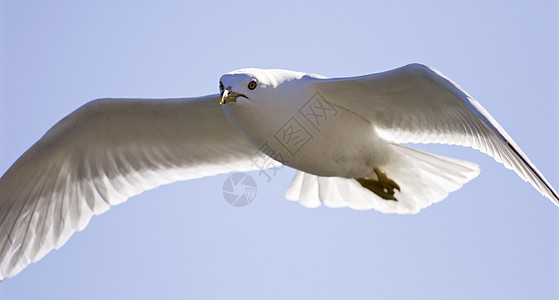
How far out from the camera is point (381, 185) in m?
7.21

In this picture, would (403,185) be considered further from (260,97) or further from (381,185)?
(260,97)

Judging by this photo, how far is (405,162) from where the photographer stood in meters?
7.13

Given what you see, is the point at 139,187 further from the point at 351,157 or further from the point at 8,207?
the point at 351,157

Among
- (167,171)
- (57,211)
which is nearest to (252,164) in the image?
(167,171)

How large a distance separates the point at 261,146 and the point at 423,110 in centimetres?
126

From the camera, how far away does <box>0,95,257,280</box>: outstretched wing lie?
279 inches

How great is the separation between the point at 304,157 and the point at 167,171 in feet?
5.47

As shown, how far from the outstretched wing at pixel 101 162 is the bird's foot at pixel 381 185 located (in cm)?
104

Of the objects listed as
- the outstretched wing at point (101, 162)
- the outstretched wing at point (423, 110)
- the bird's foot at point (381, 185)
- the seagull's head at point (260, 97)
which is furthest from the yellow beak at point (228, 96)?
the bird's foot at point (381, 185)

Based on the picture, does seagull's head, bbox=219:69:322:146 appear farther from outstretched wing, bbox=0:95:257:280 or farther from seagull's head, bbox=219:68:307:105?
outstretched wing, bbox=0:95:257:280

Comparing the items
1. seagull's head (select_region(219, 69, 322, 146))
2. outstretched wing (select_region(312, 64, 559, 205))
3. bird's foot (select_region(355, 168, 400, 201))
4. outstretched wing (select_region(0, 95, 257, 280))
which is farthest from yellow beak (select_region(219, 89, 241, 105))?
bird's foot (select_region(355, 168, 400, 201))

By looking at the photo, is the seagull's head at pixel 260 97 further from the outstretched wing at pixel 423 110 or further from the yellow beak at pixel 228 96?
the outstretched wing at pixel 423 110

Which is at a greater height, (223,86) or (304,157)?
(223,86)

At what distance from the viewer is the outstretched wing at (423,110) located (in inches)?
221
